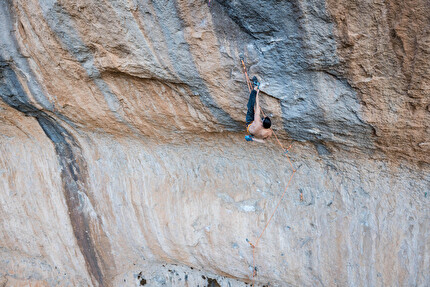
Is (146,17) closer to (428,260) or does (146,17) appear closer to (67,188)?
(67,188)

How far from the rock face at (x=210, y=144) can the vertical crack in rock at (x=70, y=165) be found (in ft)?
0.07

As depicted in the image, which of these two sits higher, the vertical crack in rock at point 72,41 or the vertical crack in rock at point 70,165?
the vertical crack in rock at point 72,41

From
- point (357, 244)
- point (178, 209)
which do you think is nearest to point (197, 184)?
point (178, 209)

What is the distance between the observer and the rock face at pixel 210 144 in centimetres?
250

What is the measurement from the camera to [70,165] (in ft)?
14.6

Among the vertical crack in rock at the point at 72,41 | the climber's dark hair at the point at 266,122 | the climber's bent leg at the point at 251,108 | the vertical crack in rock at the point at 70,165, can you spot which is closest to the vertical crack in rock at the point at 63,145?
the vertical crack in rock at the point at 70,165

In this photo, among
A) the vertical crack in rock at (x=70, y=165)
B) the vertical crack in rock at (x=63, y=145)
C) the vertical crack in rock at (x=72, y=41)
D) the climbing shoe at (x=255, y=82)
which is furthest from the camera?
the vertical crack in rock at (x=70, y=165)

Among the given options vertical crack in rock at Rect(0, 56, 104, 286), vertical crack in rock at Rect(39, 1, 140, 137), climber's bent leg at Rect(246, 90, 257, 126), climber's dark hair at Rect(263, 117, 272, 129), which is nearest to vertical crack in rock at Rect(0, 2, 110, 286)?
vertical crack in rock at Rect(0, 56, 104, 286)

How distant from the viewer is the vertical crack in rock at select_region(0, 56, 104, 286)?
3.63 meters

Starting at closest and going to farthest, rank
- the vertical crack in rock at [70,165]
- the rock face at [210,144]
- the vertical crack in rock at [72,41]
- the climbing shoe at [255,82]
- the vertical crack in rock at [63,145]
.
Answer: the rock face at [210,144] < the vertical crack in rock at [72,41] < the climbing shoe at [255,82] < the vertical crack in rock at [63,145] < the vertical crack in rock at [70,165]

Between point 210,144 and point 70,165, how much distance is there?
2150 millimetres

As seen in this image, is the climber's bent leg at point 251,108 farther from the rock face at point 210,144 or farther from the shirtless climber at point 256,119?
the rock face at point 210,144

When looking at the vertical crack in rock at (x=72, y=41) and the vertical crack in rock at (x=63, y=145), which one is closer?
the vertical crack in rock at (x=72, y=41)

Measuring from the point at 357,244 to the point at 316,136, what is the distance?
4.37 ft
